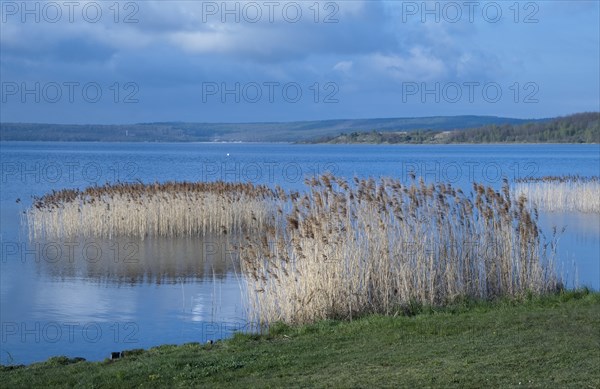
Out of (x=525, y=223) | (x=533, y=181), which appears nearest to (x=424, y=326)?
(x=525, y=223)

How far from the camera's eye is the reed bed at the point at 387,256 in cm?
1297

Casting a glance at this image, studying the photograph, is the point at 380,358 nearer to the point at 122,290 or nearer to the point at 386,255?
the point at 386,255

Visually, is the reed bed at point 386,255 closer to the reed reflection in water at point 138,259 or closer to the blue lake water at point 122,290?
the blue lake water at point 122,290

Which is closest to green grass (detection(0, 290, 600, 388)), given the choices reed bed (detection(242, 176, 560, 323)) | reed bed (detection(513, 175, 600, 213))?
reed bed (detection(242, 176, 560, 323))

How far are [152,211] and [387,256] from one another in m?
14.0

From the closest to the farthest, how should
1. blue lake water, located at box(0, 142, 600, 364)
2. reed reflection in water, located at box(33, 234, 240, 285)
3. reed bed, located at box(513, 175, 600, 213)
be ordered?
blue lake water, located at box(0, 142, 600, 364) < reed reflection in water, located at box(33, 234, 240, 285) < reed bed, located at box(513, 175, 600, 213)

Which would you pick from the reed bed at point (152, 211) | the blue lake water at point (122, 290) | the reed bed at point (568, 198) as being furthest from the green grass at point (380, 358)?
the reed bed at point (568, 198)

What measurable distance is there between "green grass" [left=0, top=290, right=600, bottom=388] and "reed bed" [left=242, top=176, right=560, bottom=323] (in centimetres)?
106

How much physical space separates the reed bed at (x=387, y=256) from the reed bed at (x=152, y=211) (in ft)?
35.9

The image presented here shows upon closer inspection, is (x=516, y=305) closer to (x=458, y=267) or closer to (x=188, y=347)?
(x=458, y=267)

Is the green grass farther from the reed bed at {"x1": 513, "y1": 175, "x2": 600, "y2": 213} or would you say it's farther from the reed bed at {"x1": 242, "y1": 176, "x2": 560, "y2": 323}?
the reed bed at {"x1": 513, "y1": 175, "x2": 600, "y2": 213}

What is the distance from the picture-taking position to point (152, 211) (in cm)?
2616

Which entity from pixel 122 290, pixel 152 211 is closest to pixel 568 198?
pixel 152 211

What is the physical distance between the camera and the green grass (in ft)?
27.3
